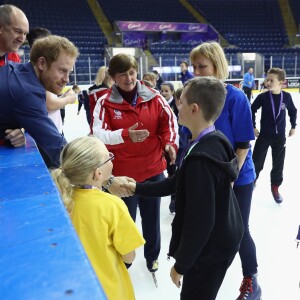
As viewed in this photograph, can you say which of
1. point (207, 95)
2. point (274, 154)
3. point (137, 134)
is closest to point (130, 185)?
point (137, 134)

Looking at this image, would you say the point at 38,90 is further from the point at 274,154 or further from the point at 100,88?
the point at 274,154

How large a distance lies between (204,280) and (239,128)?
76 centimetres

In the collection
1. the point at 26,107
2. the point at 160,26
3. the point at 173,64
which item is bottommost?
the point at 26,107

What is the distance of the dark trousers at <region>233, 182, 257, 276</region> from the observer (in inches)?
69.9

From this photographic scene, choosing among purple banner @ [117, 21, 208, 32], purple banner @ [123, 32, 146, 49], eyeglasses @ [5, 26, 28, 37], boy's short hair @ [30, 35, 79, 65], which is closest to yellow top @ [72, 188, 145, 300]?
boy's short hair @ [30, 35, 79, 65]

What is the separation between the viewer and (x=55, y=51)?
5.08 ft

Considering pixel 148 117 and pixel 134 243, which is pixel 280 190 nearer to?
pixel 148 117

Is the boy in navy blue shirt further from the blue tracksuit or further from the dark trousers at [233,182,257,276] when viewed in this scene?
the blue tracksuit

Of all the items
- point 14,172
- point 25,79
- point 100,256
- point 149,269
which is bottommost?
point 149,269

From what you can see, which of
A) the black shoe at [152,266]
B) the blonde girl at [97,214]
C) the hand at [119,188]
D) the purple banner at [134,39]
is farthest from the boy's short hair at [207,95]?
the purple banner at [134,39]

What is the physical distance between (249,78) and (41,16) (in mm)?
12801

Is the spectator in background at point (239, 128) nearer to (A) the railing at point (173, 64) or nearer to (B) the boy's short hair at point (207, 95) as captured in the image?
(B) the boy's short hair at point (207, 95)

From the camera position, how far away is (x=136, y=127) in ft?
6.34

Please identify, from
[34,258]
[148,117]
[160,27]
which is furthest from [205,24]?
[34,258]
